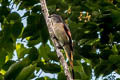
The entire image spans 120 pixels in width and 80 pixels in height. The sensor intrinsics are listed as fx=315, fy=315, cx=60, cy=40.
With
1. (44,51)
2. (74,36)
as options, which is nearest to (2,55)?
(44,51)

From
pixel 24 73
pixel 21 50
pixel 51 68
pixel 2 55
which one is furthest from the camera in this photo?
pixel 21 50

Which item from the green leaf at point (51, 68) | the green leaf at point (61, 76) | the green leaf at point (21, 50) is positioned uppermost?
the green leaf at point (51, 68)

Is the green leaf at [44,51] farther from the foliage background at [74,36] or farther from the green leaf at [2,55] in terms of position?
the green leaf at [2,55]

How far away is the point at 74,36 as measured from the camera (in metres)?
3.55

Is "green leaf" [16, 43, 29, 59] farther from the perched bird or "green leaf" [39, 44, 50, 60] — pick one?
the perched bird

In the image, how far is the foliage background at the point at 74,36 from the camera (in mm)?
3154

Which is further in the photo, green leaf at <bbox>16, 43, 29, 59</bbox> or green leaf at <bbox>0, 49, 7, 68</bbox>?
green leaf at <bbox>16, 43, 29, 59</bbox>

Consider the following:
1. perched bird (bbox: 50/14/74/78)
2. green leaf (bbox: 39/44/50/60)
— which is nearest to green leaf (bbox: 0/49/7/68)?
green leaf (bbox: 39/44/50/60)

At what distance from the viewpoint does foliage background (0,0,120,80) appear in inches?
124

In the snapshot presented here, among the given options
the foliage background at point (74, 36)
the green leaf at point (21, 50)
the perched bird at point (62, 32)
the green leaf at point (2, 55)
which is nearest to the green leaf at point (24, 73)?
the foliage background at point (74, 36)

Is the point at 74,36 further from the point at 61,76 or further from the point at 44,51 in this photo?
the point at 61,76

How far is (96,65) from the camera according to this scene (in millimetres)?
3430

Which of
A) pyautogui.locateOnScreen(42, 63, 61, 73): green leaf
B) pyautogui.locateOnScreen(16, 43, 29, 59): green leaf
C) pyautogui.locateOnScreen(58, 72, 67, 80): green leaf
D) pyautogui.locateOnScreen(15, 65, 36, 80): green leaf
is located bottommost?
pyautogui.locateOnScreen(58, 72, 67, 80): green leaf

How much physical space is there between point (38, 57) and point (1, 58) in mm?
373
